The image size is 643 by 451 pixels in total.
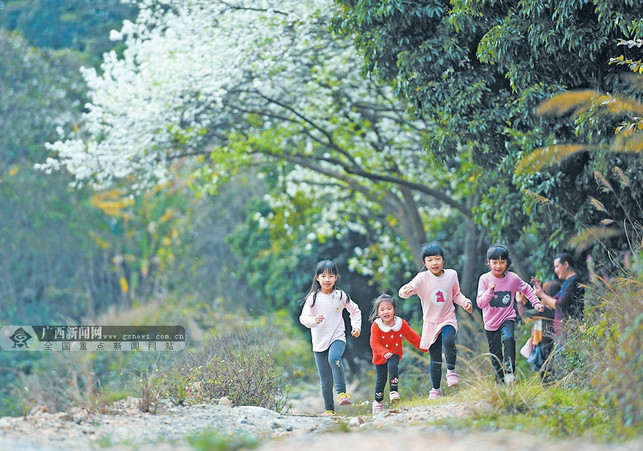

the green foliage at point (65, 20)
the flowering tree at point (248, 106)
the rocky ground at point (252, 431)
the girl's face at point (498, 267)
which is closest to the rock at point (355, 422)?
the rocky ground at point (252, 431)

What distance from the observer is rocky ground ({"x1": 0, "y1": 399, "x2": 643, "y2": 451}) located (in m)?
4.59

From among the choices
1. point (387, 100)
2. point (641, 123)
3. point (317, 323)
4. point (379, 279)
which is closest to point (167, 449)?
point (317, 323)

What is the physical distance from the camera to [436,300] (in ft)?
25.0

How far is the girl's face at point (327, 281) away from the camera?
7.60m

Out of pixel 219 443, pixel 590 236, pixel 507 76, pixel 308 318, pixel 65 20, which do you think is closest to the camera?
pixel 219 443

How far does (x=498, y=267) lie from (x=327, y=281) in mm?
1518

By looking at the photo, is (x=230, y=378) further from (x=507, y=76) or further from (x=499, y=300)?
(x=507, y=76)

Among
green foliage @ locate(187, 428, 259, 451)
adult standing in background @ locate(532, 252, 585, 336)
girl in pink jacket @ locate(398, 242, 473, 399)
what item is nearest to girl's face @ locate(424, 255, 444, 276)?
girl in pink jacket @ locate(398, 242, 473, 399)

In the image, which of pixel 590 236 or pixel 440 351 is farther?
pixel 590 236

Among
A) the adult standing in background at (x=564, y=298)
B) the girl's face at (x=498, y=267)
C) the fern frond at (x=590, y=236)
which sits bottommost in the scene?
the adult standing in background at (x=564, y=298)

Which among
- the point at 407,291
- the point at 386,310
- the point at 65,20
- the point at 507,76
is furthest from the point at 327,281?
the point at 65,20

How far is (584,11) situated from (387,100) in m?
5.46

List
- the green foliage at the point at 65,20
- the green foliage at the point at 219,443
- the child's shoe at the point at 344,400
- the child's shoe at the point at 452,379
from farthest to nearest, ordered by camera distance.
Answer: the green foliage at the point at 65,20
the child's shoe at the point at 452,379
the child's shoe at the point at 344,400
the green foliage at the point at 219,443

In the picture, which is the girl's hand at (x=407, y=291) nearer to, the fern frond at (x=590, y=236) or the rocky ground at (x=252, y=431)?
the rocky ground at (x=252, y=431)
